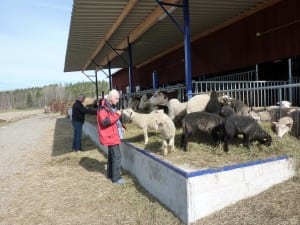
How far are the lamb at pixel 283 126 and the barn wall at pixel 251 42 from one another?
19.7 ft

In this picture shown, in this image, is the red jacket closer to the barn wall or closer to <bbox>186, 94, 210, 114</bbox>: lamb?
<bbox>186, 94, 210, 114</bbox>: lamb

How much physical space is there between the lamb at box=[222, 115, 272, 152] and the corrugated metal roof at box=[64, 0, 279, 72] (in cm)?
623

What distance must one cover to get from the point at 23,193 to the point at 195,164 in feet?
13.4

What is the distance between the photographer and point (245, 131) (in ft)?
22.1

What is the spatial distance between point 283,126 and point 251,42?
8.44m

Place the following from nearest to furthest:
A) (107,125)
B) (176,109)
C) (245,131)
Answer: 1. (245,131)
2. (107,125)
3. (176,109)

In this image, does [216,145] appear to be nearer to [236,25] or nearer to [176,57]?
[236,25]

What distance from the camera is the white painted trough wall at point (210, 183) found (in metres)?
5.24

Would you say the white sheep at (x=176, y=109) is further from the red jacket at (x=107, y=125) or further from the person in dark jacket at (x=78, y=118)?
the person in dark jacket at (x=78, y=118)

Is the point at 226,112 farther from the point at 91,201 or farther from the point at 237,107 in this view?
the point at 91,201

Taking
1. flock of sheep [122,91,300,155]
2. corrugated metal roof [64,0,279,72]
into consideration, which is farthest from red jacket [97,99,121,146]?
corrugated metal roof [64,0,279,72]

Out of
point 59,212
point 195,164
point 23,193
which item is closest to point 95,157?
point 23,193

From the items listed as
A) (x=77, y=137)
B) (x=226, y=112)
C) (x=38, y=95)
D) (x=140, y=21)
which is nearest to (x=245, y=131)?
(x=226, y=112)

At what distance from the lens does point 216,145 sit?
709cm
